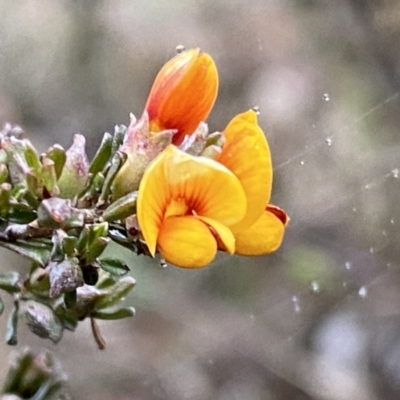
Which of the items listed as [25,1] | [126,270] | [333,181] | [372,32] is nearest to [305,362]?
[333,181]

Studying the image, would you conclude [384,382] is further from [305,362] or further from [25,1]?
[25,1]

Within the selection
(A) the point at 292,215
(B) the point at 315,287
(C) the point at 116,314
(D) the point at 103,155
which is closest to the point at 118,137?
(D) the point at 103,155

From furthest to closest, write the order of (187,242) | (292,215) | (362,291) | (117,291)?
(362,291)
(292,215)
(117,291)
(187,242)

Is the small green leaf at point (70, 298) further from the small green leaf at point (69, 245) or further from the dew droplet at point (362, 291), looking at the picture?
the dew droplet at point (362, 291)

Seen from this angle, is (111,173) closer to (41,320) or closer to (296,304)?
(41,320)

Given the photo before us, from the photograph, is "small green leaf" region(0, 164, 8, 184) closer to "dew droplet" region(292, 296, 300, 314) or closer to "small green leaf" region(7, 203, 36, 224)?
"small green leaf" region(7, 203, 36, 224)

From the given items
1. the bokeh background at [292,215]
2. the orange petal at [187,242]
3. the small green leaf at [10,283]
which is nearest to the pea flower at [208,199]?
the orange petal at [187,242]
